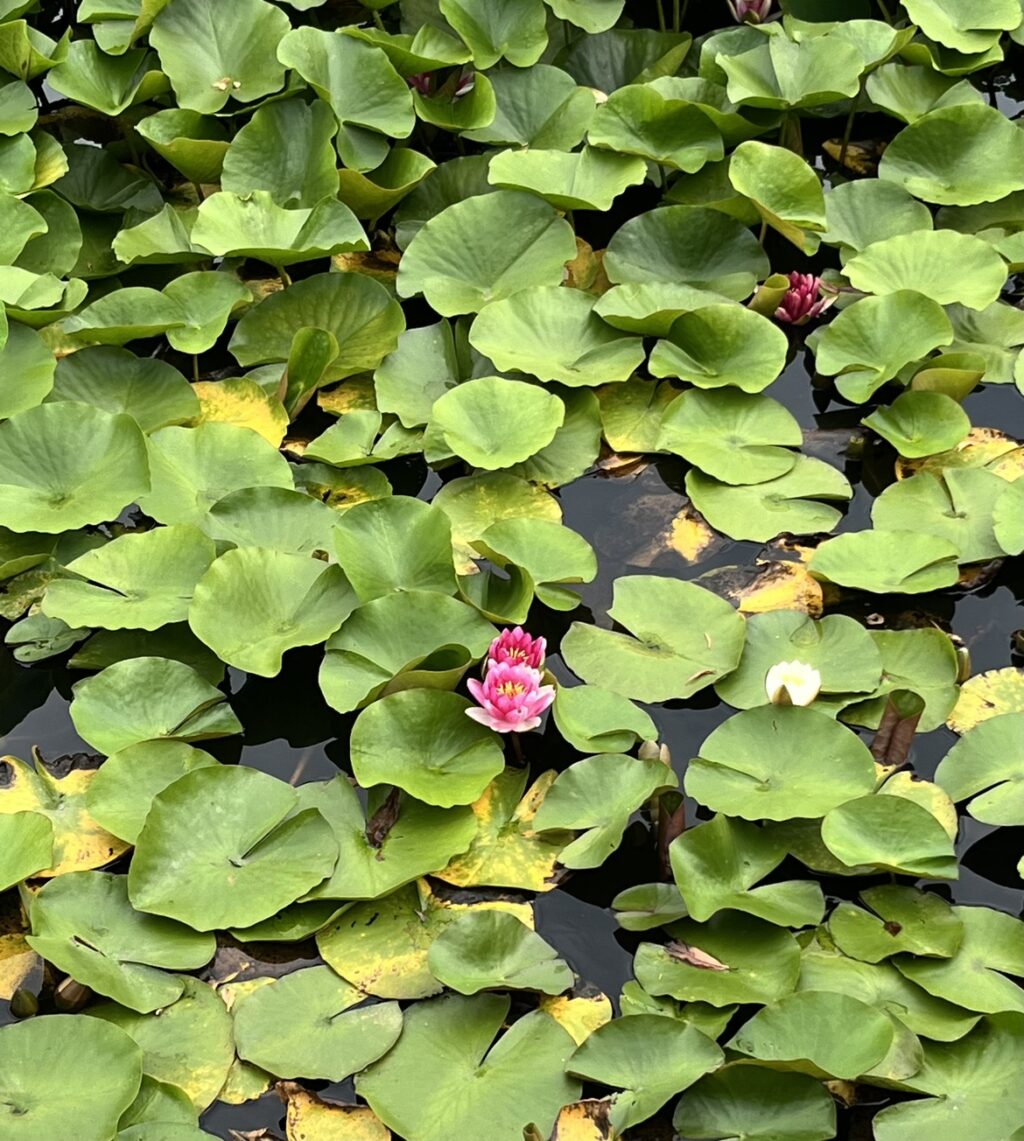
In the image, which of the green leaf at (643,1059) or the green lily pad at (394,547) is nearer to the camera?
the green leaf at (643,1059)

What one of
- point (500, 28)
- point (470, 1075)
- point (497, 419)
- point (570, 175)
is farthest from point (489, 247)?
point (470, 1075)

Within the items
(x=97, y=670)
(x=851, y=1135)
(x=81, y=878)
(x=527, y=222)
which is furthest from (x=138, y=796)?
(x=527, y=222)

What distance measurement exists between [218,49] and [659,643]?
6.15ft

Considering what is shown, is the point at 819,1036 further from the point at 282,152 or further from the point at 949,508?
the point at 282,152

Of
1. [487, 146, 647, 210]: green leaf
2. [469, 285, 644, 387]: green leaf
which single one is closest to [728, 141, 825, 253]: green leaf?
[487, 146, 647, 210]: green leaf

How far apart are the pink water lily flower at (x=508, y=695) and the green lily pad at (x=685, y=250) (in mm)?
1136

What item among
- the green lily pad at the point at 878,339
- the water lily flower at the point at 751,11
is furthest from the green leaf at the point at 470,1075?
the water lily flower at the point at 751,11

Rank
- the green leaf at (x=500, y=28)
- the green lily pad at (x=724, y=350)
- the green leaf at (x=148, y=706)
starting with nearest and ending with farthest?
1. the green leaf at (x=148, y=706)
2. the green lily pad at (x=724, y=350)
3. the green leaf at (x=500, y=28)

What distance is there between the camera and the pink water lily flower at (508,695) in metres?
2.02

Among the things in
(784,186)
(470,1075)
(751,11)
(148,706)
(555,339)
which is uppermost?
(751,11)

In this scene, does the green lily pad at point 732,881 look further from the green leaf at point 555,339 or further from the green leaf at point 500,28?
the green leaf at point 500,28

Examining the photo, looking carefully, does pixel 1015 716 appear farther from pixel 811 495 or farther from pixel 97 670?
pixel 97 670

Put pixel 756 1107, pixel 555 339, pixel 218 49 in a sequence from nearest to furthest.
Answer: pixel 756 1107, pixel 555 339, pixel 218 49

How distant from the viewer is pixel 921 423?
8.42ft
